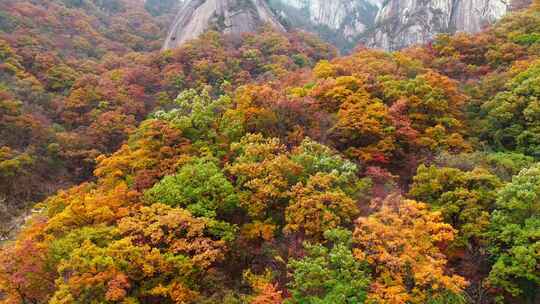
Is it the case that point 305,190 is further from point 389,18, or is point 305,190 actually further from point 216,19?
point 389,18

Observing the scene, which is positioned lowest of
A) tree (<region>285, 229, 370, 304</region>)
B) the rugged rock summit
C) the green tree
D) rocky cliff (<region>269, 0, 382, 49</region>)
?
tree (<region>285, 229, 370, 304</region>)

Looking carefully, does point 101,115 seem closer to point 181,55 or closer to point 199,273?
point 181,55

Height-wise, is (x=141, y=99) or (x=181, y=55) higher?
(x=181, y=55)

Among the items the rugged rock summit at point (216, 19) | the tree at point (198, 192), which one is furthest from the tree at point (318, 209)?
the rugged rock summit at point (216, 19)

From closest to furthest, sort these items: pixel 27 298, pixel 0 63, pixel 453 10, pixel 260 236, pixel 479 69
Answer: pixel 27 298 → pixel 260 236 → pixel 479 69 → pixel 0 63 → pixel 453 10

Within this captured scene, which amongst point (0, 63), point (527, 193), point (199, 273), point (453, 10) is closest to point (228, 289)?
point (199, 273)

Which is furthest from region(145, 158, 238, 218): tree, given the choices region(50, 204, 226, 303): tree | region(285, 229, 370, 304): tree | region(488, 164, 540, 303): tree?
region(488, 164, 540, 303): tree

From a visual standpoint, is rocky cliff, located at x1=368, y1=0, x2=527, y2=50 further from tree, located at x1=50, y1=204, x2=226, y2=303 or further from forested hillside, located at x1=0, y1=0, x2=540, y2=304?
tree, located at x1=50, y1=204, x2=226, y2=303
